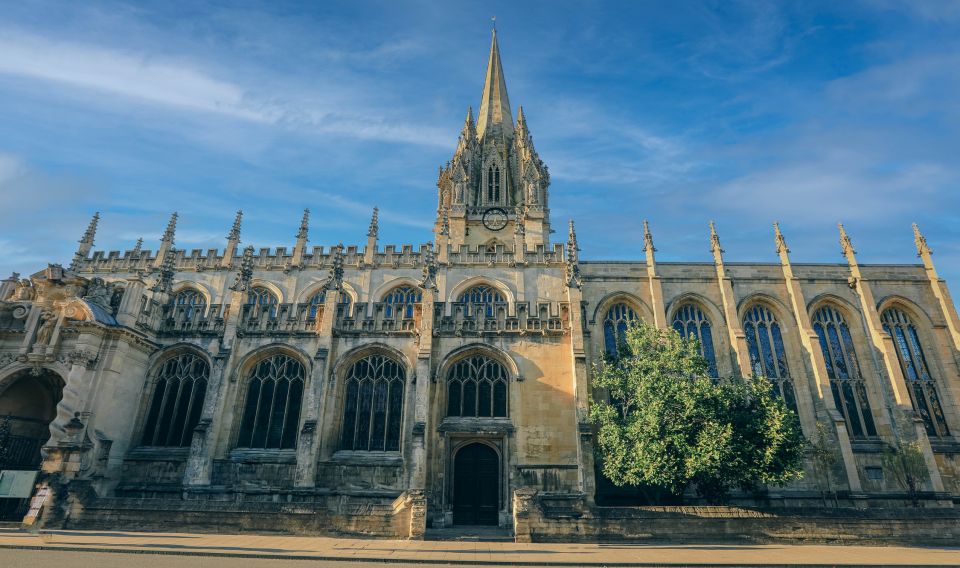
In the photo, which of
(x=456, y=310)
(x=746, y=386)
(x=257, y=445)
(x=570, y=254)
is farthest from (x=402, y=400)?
(x=746, y=386)

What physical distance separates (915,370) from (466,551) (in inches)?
1215

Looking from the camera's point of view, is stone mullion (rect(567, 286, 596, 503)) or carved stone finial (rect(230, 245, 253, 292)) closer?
stone mullion (rect(567, 286, 596, 503))

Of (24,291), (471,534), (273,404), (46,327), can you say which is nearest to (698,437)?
(471,534)

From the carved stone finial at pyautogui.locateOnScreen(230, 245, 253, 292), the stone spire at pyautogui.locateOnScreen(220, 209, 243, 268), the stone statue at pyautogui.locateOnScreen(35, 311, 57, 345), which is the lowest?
the stone statue at pyautogui.locateOnScreen(35, 311, 57, 345)

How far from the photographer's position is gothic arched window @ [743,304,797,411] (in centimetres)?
2797

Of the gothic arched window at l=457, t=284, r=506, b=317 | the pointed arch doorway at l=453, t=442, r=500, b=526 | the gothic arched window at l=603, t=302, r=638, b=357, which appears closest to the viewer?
the pointed arch doorway at l=453, t=442, r=500, b=526

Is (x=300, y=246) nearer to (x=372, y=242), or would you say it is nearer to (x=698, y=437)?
(x=372, y=242)

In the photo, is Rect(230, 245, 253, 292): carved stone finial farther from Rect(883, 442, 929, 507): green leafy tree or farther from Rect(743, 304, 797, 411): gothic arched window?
Rect(883, 442, 929, 507): green leafy tree

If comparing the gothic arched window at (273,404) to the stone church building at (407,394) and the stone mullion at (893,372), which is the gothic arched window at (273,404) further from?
the stone mullion at (893,372)

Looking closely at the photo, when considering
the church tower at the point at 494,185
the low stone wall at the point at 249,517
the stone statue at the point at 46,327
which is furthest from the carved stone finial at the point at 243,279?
the church tower at the point at 494,185

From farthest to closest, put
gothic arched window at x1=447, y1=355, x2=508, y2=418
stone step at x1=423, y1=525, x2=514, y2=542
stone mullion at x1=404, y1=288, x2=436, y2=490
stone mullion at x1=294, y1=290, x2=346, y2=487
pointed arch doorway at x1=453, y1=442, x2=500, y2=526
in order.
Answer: gothic arched window at x1=447, y1=355, x2=508, y2=418, pointed arch doorway at x1=453, y1=442, x2=500, y2=526, stone mullion at x1=294, y1=290, x2=346, y2=487, stone mullion at x1=404, y1=288, x2=436, y2=490, stone step at x1=423, y1=525, x2=514, y2=542

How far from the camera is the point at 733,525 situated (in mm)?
14398

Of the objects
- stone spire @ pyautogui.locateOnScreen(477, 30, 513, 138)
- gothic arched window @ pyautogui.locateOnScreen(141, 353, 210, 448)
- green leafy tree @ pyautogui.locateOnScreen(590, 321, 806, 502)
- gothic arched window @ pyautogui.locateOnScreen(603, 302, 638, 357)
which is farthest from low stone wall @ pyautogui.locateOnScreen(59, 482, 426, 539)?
stone spire @ pyautogui.locateOnScreen(477, 30, 513, 138)

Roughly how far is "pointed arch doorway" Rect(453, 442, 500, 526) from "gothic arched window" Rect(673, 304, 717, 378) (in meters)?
15.5
